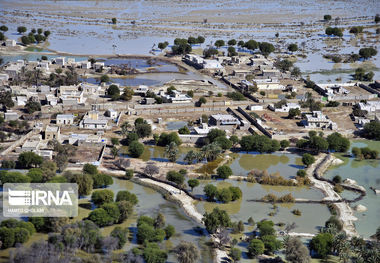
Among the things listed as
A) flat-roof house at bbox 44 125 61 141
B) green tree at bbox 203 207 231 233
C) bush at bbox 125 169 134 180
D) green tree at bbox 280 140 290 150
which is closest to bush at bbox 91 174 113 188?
bush at bbox 125 169 134 180

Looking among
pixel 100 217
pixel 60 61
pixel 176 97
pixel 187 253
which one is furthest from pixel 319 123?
pixel 60 61

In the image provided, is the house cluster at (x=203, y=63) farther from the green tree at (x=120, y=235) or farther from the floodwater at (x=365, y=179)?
the green tree at (x=120, y=235)

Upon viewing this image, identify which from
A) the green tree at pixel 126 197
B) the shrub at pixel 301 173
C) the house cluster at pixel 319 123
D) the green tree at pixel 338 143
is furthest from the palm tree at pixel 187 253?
the house cluster at pixel 319 123

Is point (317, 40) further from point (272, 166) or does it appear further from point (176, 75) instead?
point (272, 166)

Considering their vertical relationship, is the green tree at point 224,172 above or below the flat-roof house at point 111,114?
below

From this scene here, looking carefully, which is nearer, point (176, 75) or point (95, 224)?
point (95, 224)

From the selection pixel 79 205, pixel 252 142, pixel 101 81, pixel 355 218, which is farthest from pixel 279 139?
pixel 101 81
